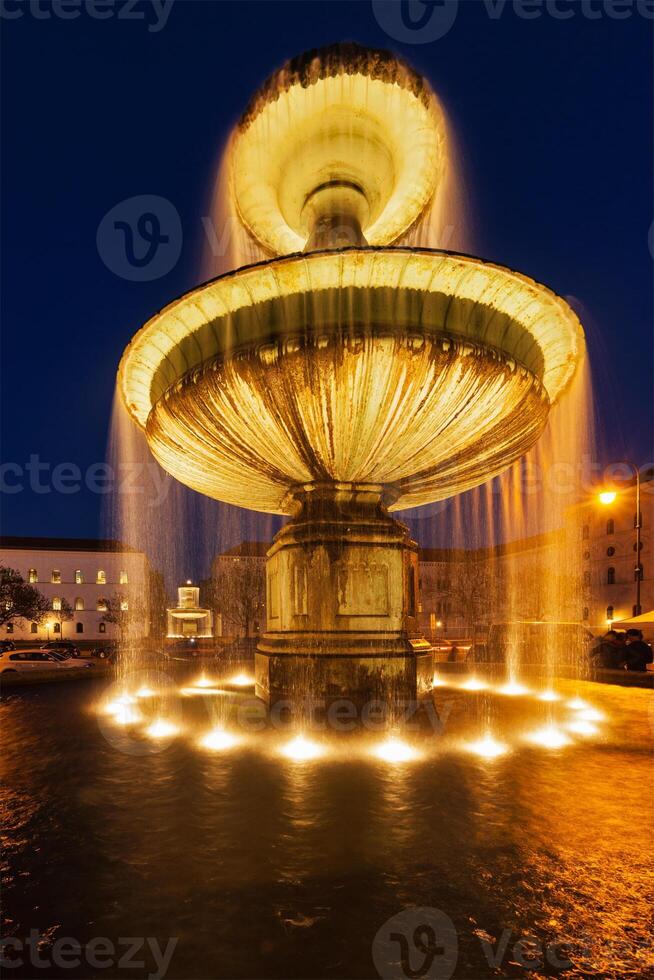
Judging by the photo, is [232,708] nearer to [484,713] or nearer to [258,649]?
[258,649]

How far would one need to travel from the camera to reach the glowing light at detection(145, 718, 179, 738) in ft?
22.1

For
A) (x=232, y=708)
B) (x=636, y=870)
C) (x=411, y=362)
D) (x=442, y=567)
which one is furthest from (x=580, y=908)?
(x=442, y=567)

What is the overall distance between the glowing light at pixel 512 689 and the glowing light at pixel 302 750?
5622 millimetres

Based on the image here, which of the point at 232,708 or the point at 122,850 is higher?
the point at 122,850

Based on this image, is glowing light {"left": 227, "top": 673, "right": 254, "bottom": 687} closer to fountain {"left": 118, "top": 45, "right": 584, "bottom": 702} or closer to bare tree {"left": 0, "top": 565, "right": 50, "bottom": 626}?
fountain {"left": 118, "top": 45, "right": 584, "bottom": 702}

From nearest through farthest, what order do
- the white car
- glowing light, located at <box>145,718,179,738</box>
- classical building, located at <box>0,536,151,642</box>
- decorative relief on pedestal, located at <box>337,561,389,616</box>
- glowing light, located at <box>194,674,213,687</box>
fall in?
1. glowing light, located at <box>145,718,179,738</box>
2. decorative relief on pedestal, located at <box>337,561,389,616</box>
3. glowing light, located at <box>194,674,213,687</box>
4. the white car
5. classical building, located at <box>0,536,151,642</box>

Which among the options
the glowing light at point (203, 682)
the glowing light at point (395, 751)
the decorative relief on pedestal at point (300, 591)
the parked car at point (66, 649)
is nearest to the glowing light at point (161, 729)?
the decorative relief on pedestal at point (300, 591)

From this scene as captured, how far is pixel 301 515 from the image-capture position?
8.33 metres

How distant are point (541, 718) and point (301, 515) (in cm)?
427

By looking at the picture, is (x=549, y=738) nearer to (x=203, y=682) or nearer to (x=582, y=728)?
(x=582, y=728)

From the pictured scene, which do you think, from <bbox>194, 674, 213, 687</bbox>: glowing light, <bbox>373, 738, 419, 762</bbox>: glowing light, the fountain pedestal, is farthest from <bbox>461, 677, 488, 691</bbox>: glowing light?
<bbox>373, 738, 419, 762</bbox>: glowing light

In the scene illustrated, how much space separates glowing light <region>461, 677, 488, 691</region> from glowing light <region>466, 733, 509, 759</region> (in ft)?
15.7

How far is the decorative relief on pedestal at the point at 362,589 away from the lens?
25.5 ft

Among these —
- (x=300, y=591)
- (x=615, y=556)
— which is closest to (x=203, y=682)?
(x=300, y=591)
